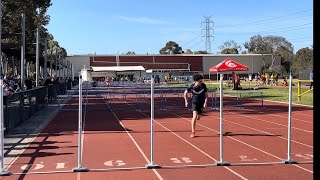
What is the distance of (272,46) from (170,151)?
132 m

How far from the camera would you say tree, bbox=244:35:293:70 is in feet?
427

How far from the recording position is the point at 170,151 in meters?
10.5

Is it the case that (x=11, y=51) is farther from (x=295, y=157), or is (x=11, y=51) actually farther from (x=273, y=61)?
(x=273, y=61)

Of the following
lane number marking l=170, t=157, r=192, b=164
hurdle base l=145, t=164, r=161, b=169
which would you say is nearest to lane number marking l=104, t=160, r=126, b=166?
hurdle base l=145, t=164, r=161, b=169

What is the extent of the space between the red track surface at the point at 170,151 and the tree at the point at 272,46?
4612 inches

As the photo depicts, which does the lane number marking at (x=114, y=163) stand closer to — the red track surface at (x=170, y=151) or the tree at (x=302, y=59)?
the red track surface at (x=170, y=151)

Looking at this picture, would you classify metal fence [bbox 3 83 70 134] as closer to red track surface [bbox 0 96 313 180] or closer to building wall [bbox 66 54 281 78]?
red track surface [bbox 0 96 313 180]

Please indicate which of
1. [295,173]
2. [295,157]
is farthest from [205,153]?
[295,173]

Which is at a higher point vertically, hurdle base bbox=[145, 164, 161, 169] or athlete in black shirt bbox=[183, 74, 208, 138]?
athlete in black shirt bbox=[183, 74, 208, 138]

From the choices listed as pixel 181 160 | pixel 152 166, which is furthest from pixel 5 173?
pixel 181 160

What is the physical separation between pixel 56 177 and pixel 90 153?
100.0 inches

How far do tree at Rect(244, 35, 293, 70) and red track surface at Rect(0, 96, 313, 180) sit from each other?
384ft

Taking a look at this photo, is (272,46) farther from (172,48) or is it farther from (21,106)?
(21,106)

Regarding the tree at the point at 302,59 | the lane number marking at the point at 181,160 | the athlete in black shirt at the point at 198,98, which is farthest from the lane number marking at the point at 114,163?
the tree at the point at 302,59
